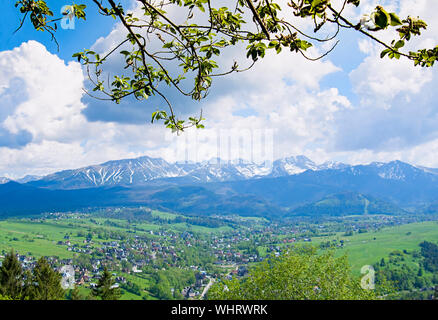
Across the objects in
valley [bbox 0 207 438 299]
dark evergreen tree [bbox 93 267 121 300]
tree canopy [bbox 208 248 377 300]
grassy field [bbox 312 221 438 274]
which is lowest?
valley [bbox 0 207 438 299]

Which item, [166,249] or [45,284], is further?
[166,249]

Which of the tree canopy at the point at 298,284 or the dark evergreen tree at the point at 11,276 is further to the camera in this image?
the dark evergreen tree at the point at 11,276

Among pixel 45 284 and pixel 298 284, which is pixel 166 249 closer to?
pixel 45 284

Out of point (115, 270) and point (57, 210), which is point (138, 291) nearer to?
point (115, 270)

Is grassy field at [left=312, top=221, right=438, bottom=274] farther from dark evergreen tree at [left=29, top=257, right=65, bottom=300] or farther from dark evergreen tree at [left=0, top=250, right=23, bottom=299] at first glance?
dark evergreen tree at [left=0, top=250, right=23, bottom=299]

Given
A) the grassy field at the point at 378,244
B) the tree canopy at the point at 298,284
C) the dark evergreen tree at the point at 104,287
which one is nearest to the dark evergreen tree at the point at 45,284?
the dark evergreen tree at the point at 104,287

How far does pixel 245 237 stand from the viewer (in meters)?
125

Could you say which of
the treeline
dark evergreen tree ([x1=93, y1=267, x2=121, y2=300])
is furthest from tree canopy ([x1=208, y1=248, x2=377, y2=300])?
dark evergreen tree ([x1=93, y1=267, x2=121, y2=300])

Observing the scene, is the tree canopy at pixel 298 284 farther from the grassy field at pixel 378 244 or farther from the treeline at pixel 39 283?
the grassy field at pixel 378 244

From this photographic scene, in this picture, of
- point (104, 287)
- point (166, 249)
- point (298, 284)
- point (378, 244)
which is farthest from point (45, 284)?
point (378, 244)

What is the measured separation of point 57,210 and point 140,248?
12623cm
